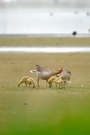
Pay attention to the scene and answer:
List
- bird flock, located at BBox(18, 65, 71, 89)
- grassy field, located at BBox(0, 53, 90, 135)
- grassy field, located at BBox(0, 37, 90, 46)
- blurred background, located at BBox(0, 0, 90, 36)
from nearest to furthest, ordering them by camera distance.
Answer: grassy field, located at BBox(0, 53, 90, 135) < bird flock, located at BBox(18, 65, 71, 89) < grassy field, located at BBox(0, 37, 90, 46) < blurred background, located at BBox(0, 0, 90, 36)

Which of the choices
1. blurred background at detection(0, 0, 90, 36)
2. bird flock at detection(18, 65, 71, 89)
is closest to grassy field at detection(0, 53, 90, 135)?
bird flock at detection(18, 65, 71, 89)

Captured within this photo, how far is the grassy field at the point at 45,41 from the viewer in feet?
86.5

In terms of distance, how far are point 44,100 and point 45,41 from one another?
1720 cm

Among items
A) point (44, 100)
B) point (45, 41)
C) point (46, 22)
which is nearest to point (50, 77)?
point (44, 100)

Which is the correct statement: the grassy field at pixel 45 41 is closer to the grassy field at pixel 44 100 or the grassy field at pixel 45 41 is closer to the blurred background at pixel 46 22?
the blurred background at pixel 46 22

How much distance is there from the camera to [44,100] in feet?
35.3

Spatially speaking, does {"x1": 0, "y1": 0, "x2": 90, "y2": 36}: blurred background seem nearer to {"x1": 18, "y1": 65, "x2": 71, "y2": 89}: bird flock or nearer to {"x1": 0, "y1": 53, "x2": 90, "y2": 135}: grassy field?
{"x1": 0, "y1": 53, "x2": 90, "y2": 135}: grassy field

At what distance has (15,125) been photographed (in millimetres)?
2021

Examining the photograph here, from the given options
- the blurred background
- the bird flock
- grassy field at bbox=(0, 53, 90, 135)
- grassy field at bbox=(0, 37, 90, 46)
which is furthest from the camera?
the blurred background

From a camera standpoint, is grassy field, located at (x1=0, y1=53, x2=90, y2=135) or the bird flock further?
the bird flock

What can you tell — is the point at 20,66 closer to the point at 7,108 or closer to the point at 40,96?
the point at 40,96

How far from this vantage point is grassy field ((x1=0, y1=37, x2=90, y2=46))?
1038 inches

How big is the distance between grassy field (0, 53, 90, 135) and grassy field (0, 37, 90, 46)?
5372mm

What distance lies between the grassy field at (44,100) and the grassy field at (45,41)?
17.6 feet
